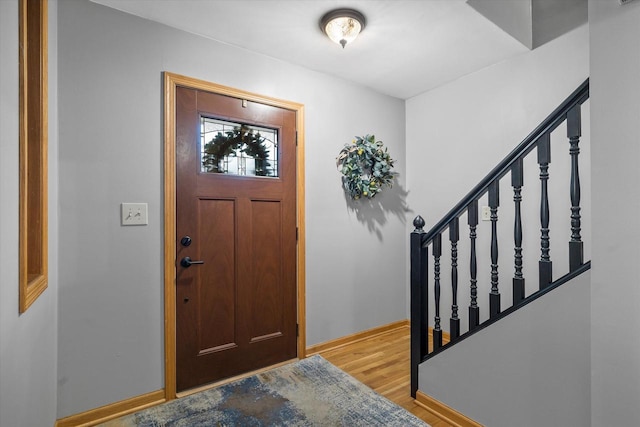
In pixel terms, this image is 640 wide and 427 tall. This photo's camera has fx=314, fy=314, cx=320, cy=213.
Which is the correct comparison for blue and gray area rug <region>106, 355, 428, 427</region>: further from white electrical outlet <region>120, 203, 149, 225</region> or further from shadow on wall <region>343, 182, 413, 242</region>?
shadow on wall <region>343, 182, 413, 242</region>

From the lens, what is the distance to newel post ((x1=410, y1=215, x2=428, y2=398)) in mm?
2035

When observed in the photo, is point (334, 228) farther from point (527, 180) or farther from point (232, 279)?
point (527, 180)

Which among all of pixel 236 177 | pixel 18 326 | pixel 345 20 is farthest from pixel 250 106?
pixel 18 326

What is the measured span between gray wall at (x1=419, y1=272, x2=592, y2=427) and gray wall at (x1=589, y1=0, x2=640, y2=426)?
151 mm

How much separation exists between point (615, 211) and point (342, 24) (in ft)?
5.84

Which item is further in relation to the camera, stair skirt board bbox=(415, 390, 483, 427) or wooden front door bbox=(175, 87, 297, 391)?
wooden front door bbox=(175, 87, 297, 391)

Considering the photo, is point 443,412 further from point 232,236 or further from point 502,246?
point 232,236

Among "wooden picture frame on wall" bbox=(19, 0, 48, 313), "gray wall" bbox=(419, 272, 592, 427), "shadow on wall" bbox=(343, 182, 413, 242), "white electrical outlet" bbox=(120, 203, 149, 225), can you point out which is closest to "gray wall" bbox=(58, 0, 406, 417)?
"white electrical outlet" bbox=(120, 203, 149, 225)

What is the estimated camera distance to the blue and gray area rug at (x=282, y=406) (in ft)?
6.00

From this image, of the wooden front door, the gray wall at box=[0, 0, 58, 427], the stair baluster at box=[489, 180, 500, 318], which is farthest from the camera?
the wooden front door

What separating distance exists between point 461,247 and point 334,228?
124 cm

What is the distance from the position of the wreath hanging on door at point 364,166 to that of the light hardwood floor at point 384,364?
1.40m

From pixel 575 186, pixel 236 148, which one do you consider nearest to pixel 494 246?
pixel 575 186

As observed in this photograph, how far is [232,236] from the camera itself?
7.68 feet
